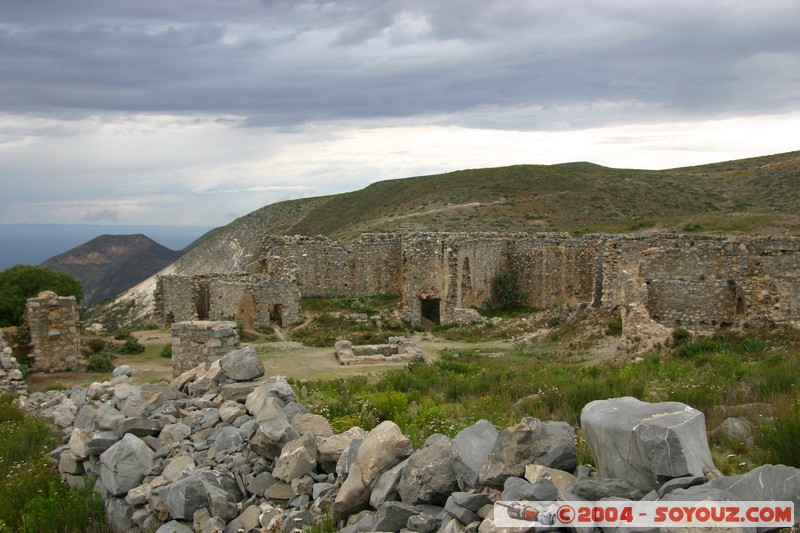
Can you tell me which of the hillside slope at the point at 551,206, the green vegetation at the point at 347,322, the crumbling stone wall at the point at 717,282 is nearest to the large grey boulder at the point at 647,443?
the crumbling stone wall at the point at 717,282

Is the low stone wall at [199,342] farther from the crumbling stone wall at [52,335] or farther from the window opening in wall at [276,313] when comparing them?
the window opening in wall at [276,313]

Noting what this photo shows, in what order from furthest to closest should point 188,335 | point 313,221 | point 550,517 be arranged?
point 313,221 → point 188,335 → point 550,517

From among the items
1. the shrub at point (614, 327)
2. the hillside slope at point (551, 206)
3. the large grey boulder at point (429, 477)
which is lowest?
the shrub at point (614, 327)

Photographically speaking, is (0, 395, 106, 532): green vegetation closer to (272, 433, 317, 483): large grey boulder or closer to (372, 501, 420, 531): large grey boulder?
(272, 433, 317, 483): large grey boulder

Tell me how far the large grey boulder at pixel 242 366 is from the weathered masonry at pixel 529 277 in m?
10.3

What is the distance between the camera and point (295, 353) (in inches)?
782

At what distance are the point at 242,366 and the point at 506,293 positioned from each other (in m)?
20.0

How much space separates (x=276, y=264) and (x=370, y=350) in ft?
25.7

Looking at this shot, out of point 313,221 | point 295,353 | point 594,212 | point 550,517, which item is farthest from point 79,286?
point 313,221

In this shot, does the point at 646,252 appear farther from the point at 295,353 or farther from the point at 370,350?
the point at 295,353

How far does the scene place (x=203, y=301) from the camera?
85.8ft

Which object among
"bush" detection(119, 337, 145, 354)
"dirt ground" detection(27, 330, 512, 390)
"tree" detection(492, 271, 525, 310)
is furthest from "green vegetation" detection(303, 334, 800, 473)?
"tree" detection(492, 271, 525, 310)

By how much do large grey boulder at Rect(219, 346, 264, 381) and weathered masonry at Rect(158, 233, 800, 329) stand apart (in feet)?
33.8

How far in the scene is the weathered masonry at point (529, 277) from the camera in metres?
17.1
